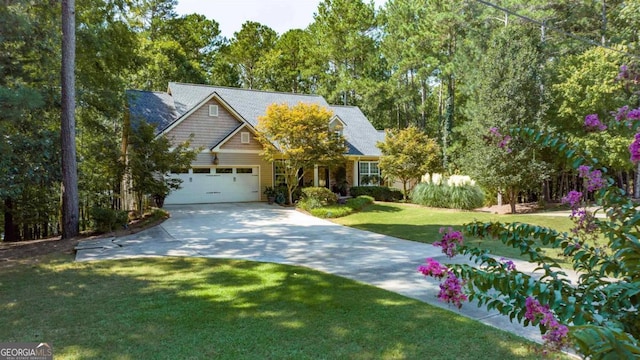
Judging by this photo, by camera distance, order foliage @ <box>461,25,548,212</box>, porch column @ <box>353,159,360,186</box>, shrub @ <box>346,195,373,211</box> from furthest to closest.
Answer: porch column @ <box>353,159,360,186</box> → shrub @ <box>346,195,373,211</box> → foliage @ <box>461,25,548,212</box>

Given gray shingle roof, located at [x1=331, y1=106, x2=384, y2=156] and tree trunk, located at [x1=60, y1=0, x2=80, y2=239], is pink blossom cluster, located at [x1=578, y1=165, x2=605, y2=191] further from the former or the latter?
gray shingle roof, located at [x1=331, y1=106, x2=384, y2=156]

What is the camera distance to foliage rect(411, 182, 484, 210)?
15.7 meters

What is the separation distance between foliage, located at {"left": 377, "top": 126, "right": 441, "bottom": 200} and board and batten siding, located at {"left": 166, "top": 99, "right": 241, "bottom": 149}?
26.5ft

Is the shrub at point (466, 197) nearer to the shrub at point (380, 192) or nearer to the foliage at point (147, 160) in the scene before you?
the shrub at point (380, 192)

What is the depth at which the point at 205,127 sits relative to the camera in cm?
1859

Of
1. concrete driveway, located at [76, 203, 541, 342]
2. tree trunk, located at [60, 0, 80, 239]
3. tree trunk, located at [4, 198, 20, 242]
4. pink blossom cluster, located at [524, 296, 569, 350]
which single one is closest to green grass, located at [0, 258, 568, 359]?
concrete driveway, located at [76, 203, 541, 342]

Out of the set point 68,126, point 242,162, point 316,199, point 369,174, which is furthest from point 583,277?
point 369,174

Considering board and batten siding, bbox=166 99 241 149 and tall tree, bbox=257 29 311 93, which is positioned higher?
tall tree, bbox=257 29 311 93

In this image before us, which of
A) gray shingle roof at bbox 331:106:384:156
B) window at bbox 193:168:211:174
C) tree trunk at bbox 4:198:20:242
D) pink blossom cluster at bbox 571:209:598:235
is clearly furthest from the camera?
gray shingle roof at bbox 331:106:384:156

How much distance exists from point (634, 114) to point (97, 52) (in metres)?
14.5

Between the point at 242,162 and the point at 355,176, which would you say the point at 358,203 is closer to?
the point at 355,176

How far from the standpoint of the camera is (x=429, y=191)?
16766 millimetres

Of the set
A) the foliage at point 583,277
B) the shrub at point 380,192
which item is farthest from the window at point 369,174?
the foliage at point 583,277

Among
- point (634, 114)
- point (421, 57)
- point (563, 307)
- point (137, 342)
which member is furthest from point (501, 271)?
point (421, 57)
